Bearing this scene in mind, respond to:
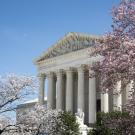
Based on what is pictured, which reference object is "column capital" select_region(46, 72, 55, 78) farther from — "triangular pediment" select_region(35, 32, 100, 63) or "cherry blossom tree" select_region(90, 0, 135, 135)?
"cherry blossom tree" select_region(90, 0, 135, 135)

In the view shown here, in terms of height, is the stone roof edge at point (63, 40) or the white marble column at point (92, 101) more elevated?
the stone roof edge at point (63, 40)

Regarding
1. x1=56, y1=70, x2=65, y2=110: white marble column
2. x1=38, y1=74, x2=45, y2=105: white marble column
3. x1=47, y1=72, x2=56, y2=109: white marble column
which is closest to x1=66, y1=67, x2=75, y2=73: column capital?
x1=56, y1=70, x2=65, y2=110: white marble column

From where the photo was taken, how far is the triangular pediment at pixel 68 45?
90213mm

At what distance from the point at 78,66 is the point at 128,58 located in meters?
72.3

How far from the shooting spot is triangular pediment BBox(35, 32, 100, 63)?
90213mm

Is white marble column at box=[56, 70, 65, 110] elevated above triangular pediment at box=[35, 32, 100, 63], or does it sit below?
below

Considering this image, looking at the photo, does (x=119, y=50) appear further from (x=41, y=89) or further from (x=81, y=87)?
(x=41, y=89)

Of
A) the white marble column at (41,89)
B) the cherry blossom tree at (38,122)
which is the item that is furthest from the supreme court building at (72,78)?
the cherry blossom tree at (38,122)

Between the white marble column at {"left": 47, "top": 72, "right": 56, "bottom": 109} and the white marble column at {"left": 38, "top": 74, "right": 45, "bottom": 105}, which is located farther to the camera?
the white marble column at {"left": 38, "top": 74, "right": 45, "bottom": 105}

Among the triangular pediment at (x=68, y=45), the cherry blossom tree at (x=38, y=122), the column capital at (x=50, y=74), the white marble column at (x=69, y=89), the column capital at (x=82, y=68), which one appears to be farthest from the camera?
the column capital at (x=50, y=74)

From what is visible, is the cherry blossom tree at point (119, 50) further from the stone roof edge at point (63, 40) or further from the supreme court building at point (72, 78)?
the stone roof edge at point (63, 40)

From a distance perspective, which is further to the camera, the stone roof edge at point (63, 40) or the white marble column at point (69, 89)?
the white marble column at point (69, 89)

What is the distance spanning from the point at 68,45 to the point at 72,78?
7.20 metres

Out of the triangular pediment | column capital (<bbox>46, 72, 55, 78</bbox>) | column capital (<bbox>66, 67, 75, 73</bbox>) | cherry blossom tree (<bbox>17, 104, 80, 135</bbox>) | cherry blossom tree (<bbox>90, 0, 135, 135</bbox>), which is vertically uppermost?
the triangular pediment
